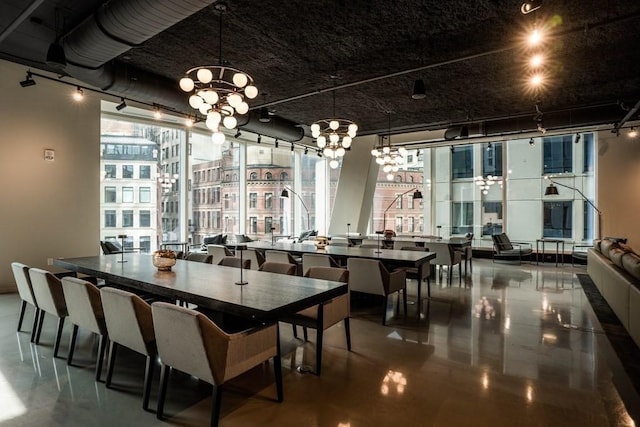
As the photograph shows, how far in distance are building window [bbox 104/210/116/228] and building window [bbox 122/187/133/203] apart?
0.37 m

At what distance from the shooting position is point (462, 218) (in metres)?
11.7

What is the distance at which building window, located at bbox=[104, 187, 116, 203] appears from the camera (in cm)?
736

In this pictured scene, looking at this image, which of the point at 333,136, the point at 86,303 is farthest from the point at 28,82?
the point at 333,136

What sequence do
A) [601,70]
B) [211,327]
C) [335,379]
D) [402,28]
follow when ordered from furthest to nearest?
1. [601,70]
2. [402,28]
3. [335,379]
4. [211,327]

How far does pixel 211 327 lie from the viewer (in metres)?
2.02

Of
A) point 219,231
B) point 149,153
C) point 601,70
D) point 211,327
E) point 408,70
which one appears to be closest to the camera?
point 211,327

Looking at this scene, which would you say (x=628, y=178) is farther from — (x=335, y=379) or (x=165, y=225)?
(x=165, y=225)

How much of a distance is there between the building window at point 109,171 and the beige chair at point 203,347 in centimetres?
630

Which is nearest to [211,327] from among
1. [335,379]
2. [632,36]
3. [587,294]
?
[335,379]

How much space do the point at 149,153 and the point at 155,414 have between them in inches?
274

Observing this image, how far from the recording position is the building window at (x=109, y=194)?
7.36m

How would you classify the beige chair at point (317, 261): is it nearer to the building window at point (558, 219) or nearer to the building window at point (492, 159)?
the building window at point (492, 159)

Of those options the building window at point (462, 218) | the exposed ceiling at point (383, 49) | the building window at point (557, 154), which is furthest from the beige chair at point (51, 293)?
the building window at point (557, 154)

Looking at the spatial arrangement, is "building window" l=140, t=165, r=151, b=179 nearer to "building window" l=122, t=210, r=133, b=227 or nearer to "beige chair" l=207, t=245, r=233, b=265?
"building window" l=122, t=210, r=133, b=227
